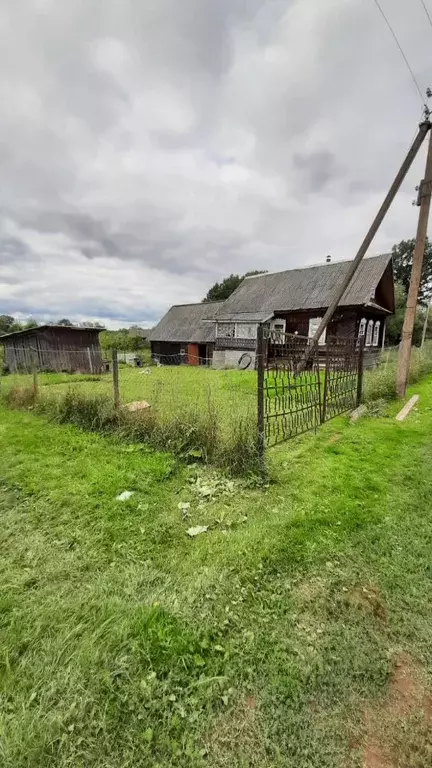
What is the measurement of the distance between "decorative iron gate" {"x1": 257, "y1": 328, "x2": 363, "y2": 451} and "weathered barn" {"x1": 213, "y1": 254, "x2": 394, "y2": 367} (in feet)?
31.0

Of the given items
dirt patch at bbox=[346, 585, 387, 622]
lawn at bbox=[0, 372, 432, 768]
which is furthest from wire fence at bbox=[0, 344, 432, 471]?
dirt patch at bbox=[346, 585, 387, 622]

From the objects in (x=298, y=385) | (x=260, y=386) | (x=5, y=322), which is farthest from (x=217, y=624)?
(x=5, y=322)

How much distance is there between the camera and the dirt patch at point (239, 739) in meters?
1.52

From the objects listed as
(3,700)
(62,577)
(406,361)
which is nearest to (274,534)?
(62,577)

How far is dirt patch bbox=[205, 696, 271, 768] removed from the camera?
1.52 meters

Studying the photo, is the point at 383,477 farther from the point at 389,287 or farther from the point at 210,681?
the point at 389,287

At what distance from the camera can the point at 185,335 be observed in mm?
26484

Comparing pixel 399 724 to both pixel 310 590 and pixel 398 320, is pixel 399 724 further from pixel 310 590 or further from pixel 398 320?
pixel 398 320

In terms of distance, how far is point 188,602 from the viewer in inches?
92.9

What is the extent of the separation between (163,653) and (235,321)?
20239 mm

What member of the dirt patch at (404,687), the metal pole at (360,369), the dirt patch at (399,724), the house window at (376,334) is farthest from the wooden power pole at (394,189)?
the house window at (376,334)

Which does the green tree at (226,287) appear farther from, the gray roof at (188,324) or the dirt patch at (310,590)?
the dirt patch at (310,590)

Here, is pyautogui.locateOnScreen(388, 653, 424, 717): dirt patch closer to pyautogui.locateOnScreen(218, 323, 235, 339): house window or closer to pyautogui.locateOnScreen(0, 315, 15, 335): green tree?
pyautogui.locateOnScreen(218, 323, 235, 339): house window

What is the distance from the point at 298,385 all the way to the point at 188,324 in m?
22.7
